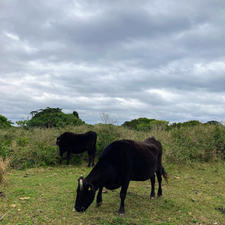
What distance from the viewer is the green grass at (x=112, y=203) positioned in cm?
564

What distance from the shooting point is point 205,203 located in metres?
7.40

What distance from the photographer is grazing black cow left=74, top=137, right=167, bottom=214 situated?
5461 mm

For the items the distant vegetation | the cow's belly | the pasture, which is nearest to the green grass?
the pasture

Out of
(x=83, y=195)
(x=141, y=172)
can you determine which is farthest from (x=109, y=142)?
(x=83, y=195)

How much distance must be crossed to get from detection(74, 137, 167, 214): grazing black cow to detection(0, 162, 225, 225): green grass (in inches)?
17.3

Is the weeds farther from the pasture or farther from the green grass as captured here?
the green grass

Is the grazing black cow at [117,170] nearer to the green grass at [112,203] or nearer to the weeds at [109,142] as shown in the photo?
the green grass at [112,203]

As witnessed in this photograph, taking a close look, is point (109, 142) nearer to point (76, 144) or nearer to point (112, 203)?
point (76, 144)

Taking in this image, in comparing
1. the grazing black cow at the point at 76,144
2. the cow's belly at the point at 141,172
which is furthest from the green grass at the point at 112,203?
the grazing black cow at the point at 76,144

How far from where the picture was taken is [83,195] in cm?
543

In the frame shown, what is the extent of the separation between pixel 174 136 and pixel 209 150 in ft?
7.17

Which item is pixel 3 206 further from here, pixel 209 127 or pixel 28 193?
pixel 209 127

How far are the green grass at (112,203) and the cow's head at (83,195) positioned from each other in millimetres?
335

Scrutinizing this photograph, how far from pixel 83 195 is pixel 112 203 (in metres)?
1.64
